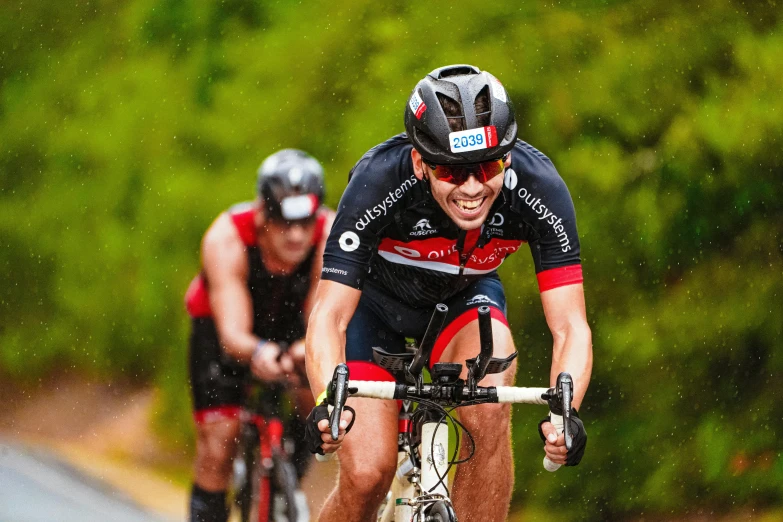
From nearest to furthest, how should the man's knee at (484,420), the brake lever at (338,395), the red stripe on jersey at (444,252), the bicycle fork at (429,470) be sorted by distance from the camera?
the brake lever at (338,395) → the bicycle fork at (429,470) → the man's knee at (484,420) → the red stripe on jersey at (444,252)

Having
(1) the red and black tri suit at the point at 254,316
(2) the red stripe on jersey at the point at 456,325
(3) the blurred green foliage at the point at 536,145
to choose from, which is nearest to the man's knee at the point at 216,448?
(1) the red and black tri suit at the point at 254,316

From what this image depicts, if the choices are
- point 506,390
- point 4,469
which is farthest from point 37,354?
point 506,390

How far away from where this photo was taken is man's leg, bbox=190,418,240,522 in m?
6.72

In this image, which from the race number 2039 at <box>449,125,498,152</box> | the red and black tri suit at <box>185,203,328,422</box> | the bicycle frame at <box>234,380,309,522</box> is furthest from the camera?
the red and black tri suit at <box>185,203,328,422</box>

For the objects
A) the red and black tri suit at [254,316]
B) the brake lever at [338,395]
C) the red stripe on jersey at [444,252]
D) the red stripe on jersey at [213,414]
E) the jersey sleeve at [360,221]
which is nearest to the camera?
the brake lever at [338,395]

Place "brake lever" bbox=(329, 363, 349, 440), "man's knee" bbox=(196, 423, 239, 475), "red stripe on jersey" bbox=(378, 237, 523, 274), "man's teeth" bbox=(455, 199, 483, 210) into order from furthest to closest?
"man's knee" bbox=(196, 423, 239, 475)
"red stripe on jersey" bbox=(378, 237, 523, 274)
"man's teeth" bbox=(455, 199, 483, 210)
"brake lever" bbox=(329, 363, 349, 440)

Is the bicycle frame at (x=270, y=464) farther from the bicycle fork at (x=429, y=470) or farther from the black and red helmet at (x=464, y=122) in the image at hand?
the black and red helmet at (x=464, y=122)

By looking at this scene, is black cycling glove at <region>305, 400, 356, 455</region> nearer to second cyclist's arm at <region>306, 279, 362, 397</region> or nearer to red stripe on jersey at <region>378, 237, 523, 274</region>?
second cyclist's arm at <region>306, 279, 362, 397</region>

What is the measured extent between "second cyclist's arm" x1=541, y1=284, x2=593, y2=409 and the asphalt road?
442cm

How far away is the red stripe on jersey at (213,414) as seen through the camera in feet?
23.2

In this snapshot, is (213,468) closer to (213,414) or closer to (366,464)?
(213,414)

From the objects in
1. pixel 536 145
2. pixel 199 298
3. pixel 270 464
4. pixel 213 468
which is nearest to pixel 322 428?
pixel 270 464

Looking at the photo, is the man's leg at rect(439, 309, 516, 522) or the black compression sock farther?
the black compression sock

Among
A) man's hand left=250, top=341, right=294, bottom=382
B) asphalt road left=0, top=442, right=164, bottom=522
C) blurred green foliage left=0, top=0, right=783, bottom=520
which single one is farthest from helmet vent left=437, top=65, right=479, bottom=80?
asphalt road left=0, top=442, right=164, bottom=522
